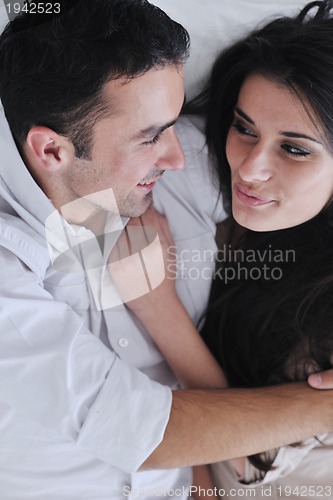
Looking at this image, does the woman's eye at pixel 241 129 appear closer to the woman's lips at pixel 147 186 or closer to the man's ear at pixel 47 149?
the woman's lips at pixel 147 186

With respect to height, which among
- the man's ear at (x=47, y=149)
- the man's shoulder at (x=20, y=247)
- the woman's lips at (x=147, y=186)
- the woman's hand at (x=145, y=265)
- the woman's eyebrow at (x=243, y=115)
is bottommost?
the woman's hand at (x=145, y=265)

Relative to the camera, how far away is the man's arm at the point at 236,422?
36.5 inches

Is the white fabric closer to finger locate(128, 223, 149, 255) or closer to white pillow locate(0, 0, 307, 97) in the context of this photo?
finger locate(128, 223, 149, 255)

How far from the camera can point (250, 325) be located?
116 centimetres

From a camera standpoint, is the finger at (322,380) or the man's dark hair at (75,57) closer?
the man's dark hair at (75,57)

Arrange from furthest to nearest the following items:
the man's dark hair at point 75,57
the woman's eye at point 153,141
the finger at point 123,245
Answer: the finger at point 123,245 → the woman's eye at point 153,141 → the man's dark hair at point 75,57

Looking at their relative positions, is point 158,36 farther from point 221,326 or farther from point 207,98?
point 221,326

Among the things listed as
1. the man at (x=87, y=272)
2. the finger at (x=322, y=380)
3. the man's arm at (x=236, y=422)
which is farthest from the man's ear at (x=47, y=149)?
the finger at (x=322, y=380)

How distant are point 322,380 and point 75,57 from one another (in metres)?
0.64

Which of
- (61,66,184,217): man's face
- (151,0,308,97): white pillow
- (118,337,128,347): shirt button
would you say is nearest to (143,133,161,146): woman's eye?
(61,66,184,217): man's face

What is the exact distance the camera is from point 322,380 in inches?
40.5

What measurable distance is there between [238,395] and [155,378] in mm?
155

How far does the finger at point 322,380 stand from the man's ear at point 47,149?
0.53 m

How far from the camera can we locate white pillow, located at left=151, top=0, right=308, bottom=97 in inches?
40.4
